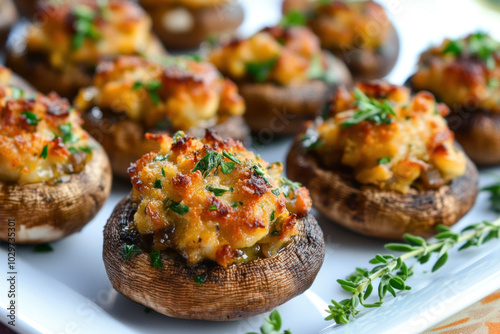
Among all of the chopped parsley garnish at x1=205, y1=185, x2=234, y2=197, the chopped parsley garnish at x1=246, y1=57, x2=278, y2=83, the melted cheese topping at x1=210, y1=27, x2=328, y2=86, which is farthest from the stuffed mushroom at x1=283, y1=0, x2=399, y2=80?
the chopped parsley garnish at x1=205, y1=185, x2=234, y2=197

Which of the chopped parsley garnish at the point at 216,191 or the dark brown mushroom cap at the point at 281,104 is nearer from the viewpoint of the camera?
the chopped parsley garnish at the point at 216,191

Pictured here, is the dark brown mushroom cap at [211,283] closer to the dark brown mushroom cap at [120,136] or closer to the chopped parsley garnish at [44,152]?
the chopped parsley garnish at [44,152]

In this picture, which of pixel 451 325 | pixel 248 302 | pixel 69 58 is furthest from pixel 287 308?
pixel 69 58

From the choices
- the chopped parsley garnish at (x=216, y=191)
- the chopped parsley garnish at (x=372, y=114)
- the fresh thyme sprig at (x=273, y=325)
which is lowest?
the fresh thyme sprig at (x=273, y=325)

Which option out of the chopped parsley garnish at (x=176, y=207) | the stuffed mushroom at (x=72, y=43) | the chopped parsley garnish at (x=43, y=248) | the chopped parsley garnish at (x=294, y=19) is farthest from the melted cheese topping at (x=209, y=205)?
the chopped parsley garnish at (x=294, y=19)

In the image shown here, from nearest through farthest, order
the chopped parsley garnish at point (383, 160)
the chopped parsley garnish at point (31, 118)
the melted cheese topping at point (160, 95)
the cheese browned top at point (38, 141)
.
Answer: the cheese browned top at point (38, 141)
the chopped parsley garnish at point (31, 118)
the chopped parsley garnish at point (383, 160)
the melted cheese topping at point (160, 95)

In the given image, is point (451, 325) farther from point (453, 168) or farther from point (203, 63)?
point (203, 63)

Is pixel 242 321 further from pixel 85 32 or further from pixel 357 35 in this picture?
pixel 357 35

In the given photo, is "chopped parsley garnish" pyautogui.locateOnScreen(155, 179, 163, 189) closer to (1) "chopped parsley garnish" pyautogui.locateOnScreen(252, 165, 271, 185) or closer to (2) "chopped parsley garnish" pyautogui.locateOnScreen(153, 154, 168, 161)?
(2) "chopped parsley garnish" pyautogui.locateOnScreen(153, 154, 168, 161)
